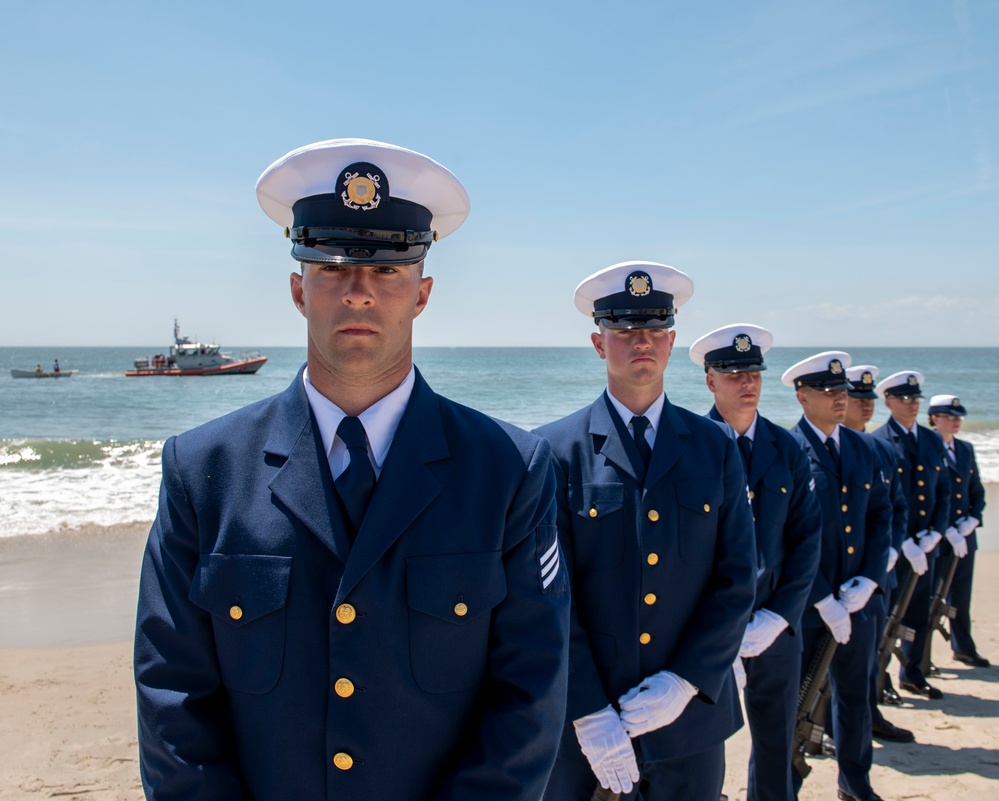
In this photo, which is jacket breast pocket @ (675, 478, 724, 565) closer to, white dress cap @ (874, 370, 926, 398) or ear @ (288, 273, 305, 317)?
ear @ (288, 273, 305, 317)

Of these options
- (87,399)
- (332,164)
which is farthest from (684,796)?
(87,399)

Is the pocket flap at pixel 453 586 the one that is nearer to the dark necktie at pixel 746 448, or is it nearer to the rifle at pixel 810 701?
the dark necktie at pixel 746 448

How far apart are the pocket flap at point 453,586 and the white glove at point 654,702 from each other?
1.15 meters

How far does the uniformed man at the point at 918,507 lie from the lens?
571 centimetres

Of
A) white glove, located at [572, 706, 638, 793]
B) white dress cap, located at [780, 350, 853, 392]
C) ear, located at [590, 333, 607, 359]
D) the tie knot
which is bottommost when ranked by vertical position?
white glove, located at [572, 706, 638, 793]

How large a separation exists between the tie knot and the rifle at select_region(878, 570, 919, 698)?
15.4 ft

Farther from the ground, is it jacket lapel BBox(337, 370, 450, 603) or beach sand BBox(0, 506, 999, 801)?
jacket lapel BBox(337, 370, 450, 603)

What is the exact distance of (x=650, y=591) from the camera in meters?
2.66

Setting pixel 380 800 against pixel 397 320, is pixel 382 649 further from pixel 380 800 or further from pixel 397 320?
pixel 397 320

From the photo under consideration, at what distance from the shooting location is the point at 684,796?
264 cm

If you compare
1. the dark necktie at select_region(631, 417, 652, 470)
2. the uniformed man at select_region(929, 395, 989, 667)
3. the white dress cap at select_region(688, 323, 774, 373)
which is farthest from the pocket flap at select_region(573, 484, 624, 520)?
the uniformed man at select_region(929, 395, 989, 667)

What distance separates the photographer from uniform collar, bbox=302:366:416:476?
5.52 feet

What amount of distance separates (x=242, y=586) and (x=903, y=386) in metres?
6.51

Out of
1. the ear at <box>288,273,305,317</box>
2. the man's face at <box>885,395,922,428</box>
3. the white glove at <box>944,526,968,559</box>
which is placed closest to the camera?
the ear at <box>288,273,305,317</box>
